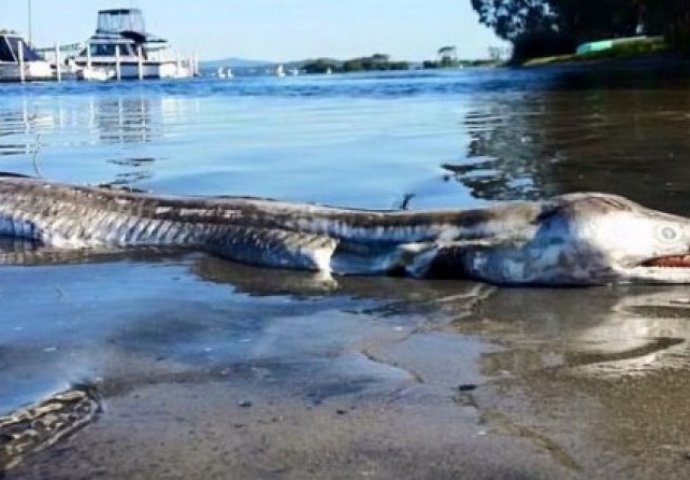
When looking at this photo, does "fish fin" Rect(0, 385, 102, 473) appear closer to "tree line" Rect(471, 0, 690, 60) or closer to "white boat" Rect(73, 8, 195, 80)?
"tree line" Rect(471, 0, 690, 60)

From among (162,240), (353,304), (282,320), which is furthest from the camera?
(162,240)

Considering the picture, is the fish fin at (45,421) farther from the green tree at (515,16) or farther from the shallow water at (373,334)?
the green tree at (515,16)

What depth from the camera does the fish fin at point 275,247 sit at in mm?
5672

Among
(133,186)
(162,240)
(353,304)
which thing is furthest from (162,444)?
(133,186)

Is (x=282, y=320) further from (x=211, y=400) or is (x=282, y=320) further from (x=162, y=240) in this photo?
(x=162, y=240)

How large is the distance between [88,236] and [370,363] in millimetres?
3194

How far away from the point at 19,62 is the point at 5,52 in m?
6.11

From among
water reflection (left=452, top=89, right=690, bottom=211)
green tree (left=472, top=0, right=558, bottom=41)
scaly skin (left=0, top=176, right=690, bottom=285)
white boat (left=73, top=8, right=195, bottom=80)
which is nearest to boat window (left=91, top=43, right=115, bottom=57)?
white boat (left=73, top=8, right=195, bottom=80)

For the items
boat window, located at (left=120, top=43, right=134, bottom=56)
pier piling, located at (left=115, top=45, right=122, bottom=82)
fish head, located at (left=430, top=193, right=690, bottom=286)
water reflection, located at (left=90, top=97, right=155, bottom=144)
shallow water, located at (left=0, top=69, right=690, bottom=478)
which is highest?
fish head, located at (left=430, top=193, right=690, bottom=286)

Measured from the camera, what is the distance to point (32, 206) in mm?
6945

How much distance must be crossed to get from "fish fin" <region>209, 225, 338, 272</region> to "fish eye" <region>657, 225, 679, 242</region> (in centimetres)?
157

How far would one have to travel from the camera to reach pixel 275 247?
5.81 meters

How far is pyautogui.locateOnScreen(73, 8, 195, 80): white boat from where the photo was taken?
346ft

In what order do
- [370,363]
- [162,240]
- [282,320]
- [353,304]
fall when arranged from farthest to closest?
[162,240] → [353,304] → [282,320] → [370,363]
